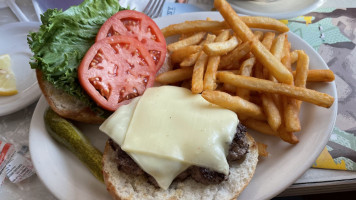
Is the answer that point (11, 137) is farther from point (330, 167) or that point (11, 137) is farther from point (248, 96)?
point (330, 167)

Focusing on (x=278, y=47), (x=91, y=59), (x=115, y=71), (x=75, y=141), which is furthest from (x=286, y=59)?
(x=75, y=141)

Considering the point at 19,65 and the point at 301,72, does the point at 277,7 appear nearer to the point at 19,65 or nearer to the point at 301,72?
the point at 301,72

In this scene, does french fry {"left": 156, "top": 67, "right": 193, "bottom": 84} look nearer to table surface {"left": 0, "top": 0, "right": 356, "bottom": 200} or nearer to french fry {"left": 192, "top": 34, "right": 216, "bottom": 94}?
french fry {"left": 192, "top": 34, "right": 216, "bottom": 94}

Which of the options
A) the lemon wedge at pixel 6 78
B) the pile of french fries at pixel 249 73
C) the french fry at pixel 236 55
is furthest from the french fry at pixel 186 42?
the lemon wedge at pixel 6 78

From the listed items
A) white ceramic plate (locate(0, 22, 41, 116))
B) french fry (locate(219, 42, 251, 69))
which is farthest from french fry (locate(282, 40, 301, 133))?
white ceramic plate (locate(0, 22, 41, 116))

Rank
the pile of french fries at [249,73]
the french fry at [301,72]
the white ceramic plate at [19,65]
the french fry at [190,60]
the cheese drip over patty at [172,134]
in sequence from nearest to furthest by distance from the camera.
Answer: the cheese drip over patty at [172,134] < the pile of french fries at [249,73] < the french fry at [301,72] < the french fry at [190,60] < the white ceramic plate at [19,65]

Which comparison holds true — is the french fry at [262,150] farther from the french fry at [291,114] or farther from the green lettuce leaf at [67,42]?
the green lettuce leaf at [67,42]
